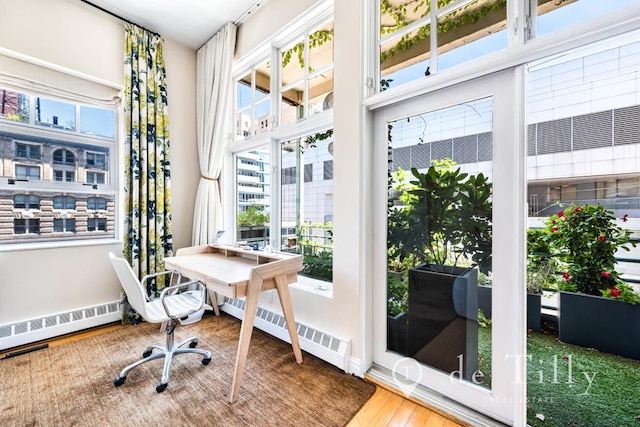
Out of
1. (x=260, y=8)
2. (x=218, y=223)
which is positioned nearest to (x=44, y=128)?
(x=218, y=223)

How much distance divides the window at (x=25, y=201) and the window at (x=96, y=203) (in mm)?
379

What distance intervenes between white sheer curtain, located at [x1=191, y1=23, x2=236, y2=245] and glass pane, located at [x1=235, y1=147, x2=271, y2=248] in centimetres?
24

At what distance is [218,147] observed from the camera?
3.19 meters

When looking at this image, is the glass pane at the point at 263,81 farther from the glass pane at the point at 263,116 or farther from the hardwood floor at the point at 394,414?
the hardwood floor at the point at 394,414

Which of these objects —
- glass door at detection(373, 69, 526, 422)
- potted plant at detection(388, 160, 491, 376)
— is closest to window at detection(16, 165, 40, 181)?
glass door at detection(373, 69, 526, 422)

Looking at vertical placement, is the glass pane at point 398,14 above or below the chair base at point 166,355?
above

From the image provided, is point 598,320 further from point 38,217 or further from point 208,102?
point 38,217

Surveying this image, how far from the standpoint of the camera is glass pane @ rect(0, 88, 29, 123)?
94.2 inches

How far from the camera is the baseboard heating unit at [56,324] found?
2328 mm

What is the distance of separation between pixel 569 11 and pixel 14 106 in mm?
4147

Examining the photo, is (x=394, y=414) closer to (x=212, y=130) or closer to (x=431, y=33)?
(x=431, y=33)

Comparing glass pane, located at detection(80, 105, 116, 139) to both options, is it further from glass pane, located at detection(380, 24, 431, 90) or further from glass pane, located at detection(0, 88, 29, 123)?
glass pane, located at detection(380, 24, 431, 90)

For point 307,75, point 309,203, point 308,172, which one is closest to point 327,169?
point 308,172

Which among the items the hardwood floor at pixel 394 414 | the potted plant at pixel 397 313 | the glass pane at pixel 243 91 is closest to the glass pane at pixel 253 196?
the glass pane at pixel 243 91
